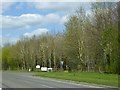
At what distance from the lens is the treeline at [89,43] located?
51031 mm

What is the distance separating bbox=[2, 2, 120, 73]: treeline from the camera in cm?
5103

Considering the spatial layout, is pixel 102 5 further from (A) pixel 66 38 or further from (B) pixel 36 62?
(B) pixel 36 62

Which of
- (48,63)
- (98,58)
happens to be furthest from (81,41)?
(48,63)

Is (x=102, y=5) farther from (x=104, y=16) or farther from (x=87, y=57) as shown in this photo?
(x=87, y=57)

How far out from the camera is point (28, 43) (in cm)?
11706

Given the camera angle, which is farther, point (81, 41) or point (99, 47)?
point (81, 41)

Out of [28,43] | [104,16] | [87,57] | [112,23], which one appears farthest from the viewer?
[28,43]

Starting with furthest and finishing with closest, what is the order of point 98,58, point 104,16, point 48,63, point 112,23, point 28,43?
point 28,43
point 48,63
point 98,58
point 104,16
point 112,23

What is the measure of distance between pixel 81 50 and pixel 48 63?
40903 mm

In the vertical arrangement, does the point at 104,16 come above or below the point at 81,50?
above

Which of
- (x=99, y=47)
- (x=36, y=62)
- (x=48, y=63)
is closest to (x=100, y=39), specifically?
(x=99, y=47)

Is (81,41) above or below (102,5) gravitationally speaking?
below

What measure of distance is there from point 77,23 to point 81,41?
4121mm

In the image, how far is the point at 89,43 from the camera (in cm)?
6253
